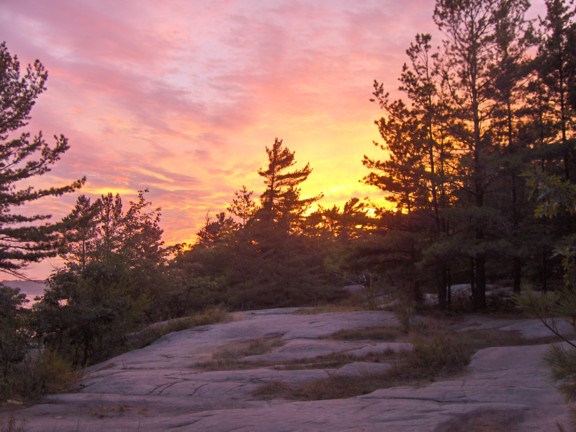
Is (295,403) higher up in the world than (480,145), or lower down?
lower down

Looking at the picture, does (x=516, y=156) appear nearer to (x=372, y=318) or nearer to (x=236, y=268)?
(x=372, y=318)

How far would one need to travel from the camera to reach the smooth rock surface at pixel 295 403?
6.41 meters

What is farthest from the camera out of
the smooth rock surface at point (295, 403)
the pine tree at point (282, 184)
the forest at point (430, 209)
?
the pine tree at point (282, 184)

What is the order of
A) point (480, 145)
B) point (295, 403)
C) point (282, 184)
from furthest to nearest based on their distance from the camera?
1. point (282, 184)
2. point (480, 145)
3. point (295, 403)

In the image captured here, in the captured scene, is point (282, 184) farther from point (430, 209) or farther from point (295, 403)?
point (295, 403)

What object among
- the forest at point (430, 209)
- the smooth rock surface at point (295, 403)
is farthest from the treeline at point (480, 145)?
the smooth rock surface at point (295, 403)

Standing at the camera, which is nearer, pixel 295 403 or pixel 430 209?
pixel 295 403

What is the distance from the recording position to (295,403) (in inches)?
307

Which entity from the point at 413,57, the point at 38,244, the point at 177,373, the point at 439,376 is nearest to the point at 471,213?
the point at 413,57

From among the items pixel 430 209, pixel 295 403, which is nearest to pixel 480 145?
pixel 430 209

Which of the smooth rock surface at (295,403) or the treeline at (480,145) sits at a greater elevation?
the treeline at (480,145)

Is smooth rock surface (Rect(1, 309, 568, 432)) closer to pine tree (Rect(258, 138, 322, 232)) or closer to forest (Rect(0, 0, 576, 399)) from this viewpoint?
forest (Rect(0, 0, 576, 399))

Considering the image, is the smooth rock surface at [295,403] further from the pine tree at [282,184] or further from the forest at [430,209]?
the pine tree at [282,184]

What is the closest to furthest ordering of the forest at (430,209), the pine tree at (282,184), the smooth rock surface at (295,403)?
the smooth rock surface at (295,403)
the forest at (430,209)
the pine tree at (282,184)
